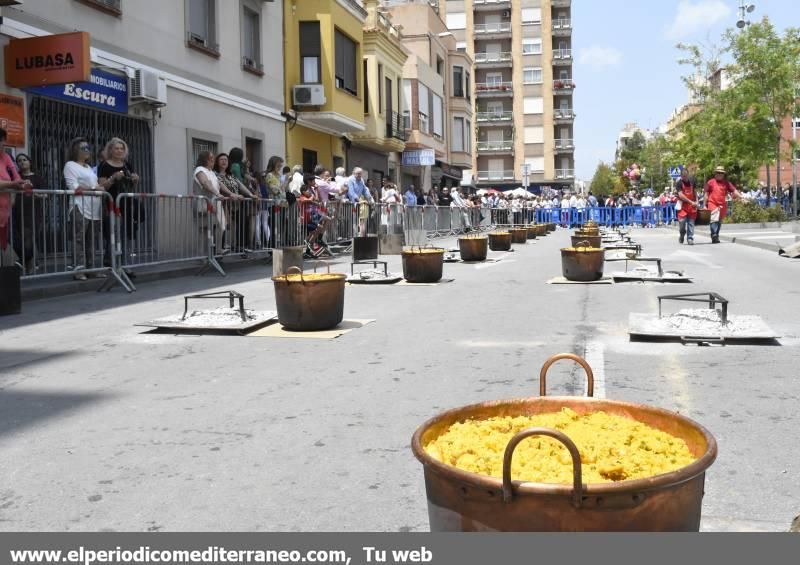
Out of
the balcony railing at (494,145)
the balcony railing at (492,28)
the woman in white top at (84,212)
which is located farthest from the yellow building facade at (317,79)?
the balcony railing at (492,28)

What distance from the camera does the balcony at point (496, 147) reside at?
8622 cm

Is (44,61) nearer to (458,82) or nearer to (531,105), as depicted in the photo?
(458,82)

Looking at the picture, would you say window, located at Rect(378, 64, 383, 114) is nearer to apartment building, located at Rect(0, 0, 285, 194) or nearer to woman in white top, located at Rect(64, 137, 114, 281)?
apartment building, located at Rect(0, 0, 285, 194)

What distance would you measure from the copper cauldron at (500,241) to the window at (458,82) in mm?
38406

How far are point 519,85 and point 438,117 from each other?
124 feet

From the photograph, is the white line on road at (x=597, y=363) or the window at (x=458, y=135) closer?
the white line on road at (x=597, y=363)

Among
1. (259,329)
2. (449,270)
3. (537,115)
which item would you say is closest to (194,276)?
(449,270)

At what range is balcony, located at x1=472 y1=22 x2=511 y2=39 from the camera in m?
85.4

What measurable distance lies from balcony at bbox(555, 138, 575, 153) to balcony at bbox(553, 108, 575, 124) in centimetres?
183

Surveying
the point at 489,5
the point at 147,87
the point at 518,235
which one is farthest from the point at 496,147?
the point at 147,87

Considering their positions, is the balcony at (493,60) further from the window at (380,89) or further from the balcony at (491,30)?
the window at (380,89)

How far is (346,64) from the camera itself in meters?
29.5

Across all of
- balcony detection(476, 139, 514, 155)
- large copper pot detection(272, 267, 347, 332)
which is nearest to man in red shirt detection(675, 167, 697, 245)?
large copper pot detection(272, 267, 347, 332)

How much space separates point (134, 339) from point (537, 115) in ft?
273
